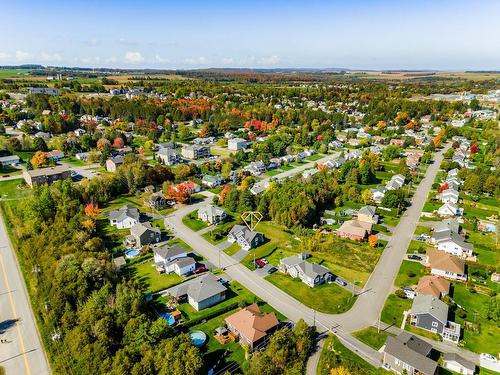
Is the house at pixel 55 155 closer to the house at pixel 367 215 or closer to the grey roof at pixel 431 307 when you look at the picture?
the house at pixel 367 215

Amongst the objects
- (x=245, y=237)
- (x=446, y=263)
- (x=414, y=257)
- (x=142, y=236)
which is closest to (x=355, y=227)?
(x=414, y=257)

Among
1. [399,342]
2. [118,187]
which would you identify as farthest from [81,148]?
[399,342]

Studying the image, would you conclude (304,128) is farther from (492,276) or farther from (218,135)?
(492,276)

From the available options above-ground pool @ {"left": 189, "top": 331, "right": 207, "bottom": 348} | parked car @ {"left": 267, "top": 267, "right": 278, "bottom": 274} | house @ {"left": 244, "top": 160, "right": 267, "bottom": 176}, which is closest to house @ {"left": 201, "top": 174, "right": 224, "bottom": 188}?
house @ {"left": 244, "top": 160, "right": 267, "bottom": 176}

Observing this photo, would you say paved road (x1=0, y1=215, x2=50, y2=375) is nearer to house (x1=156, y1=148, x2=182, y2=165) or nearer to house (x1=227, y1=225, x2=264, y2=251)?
house (x1=227, y1=225, x2=264, y2=251)

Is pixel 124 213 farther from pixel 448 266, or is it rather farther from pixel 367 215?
pixel 448 266

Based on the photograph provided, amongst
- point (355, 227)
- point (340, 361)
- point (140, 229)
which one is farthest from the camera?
point (355, 227)
